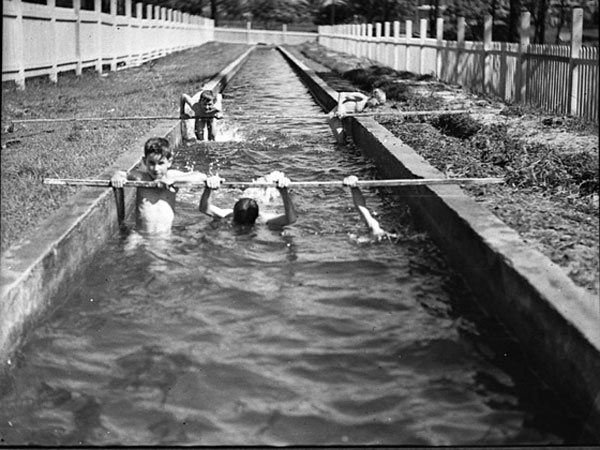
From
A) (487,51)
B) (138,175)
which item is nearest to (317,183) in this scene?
(138,175)

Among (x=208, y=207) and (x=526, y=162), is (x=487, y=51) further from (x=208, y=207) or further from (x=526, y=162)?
(x=208, y=207)

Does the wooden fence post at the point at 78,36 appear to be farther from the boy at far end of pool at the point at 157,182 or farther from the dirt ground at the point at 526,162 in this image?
the dirt ground at the point at 526,162

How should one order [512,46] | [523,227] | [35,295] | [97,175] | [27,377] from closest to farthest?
1. [27,377]
2. [35,295]
3. [523,227]
4. [97,175]
5. [512,46]

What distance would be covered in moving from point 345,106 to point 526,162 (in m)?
1.41

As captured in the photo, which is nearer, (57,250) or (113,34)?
(57,250)

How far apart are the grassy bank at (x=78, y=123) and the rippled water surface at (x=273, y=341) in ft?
1.17

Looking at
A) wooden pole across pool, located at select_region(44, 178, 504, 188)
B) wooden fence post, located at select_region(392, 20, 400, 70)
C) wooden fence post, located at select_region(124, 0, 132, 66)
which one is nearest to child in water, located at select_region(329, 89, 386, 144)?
wooden pole across pool, located at select_region(44, 178, 504, 188)

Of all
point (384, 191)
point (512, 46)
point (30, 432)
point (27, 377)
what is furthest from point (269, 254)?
point (512, 46)

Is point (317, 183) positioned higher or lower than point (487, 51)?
lower

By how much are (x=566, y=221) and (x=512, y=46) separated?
5508 millimetres

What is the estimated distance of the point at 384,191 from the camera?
19.4ft

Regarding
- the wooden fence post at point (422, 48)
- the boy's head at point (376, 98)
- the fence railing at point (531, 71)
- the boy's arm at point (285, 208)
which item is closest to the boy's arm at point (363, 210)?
the boy's arm at point (285, 208)

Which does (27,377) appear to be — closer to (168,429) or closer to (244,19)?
(168,429)

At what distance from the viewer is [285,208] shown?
233 inches
